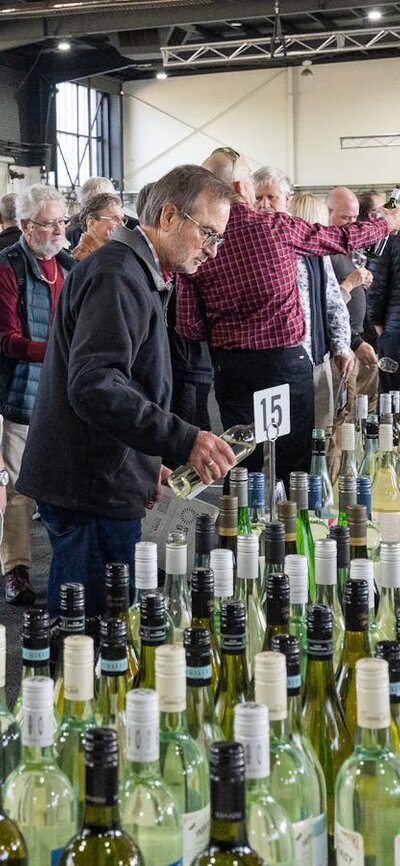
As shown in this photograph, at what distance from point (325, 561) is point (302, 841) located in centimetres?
46

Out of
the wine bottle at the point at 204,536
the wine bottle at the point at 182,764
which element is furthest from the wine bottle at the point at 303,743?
the wine bottle at the point at 204,536

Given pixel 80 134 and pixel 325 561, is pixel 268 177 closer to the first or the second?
pixel 325 561

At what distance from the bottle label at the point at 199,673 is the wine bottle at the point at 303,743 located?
Answer: 0.07 m

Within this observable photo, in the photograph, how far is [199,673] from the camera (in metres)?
1.04

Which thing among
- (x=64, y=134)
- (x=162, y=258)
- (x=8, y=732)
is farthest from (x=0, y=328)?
(x=64, y=134)

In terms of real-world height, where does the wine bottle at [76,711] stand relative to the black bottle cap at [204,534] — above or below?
below

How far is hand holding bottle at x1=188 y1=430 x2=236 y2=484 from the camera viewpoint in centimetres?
195

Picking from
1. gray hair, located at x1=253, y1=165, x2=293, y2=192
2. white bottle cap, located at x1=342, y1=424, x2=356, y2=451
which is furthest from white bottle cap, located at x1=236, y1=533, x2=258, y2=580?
gray hair, located at x1=253, y1=165, x2=293, y2=192

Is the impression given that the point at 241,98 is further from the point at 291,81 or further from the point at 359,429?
the point at 359,429

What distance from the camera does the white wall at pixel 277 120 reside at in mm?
18328

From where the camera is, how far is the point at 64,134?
1819 centimetres

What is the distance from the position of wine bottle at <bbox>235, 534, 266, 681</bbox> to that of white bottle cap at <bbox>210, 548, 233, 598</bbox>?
3.6 inches

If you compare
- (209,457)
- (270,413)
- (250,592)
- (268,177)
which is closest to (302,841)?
(250,592)

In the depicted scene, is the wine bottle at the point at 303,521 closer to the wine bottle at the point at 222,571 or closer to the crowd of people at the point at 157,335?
the crowd of people at the point at 157,335
